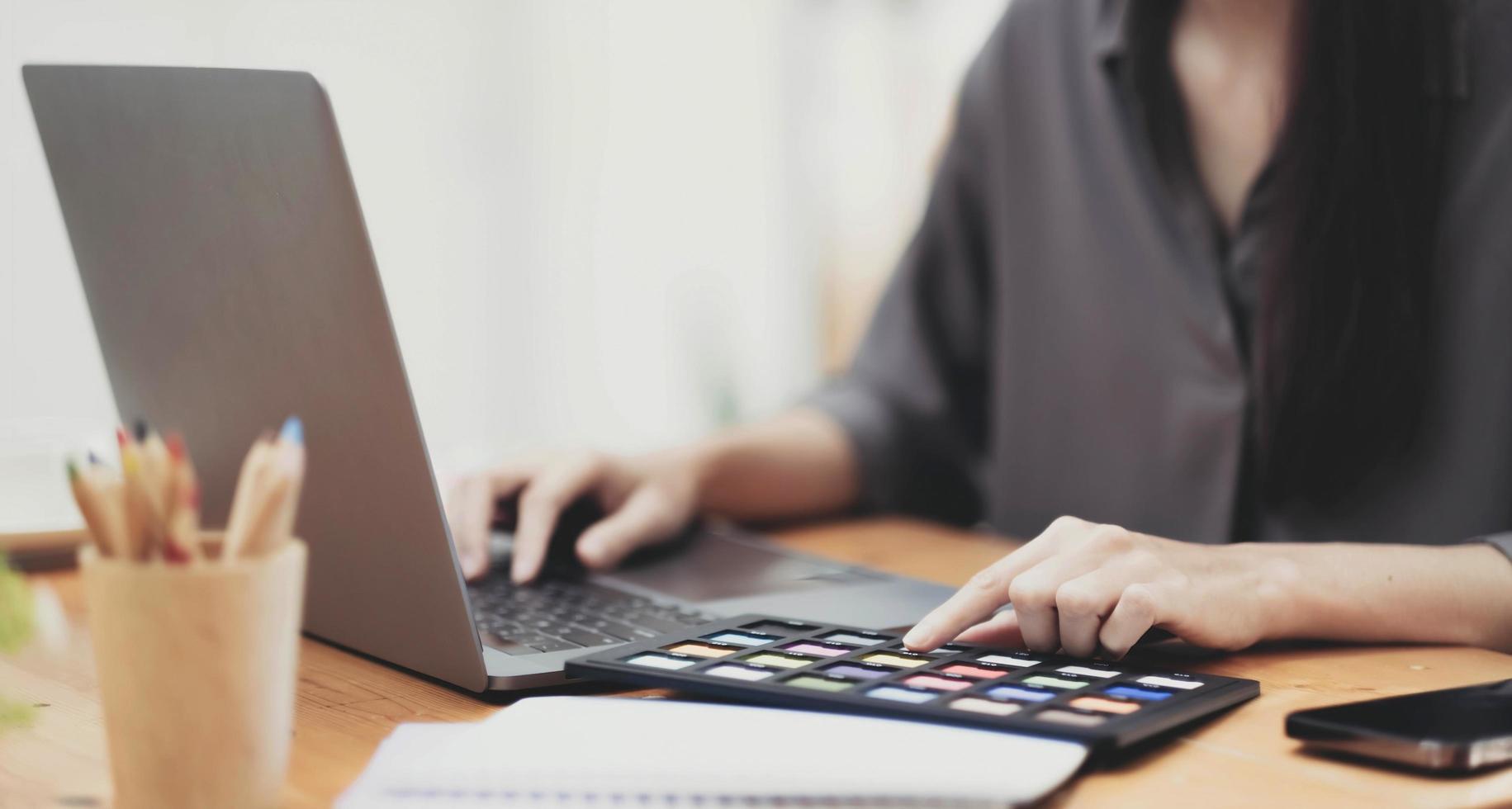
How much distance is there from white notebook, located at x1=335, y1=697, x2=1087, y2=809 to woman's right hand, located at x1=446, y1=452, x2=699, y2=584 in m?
0.35

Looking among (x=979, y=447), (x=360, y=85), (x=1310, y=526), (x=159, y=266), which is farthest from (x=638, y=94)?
(x=159, y=266)

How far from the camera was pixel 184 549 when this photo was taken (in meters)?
0.41

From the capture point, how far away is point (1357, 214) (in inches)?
36.1

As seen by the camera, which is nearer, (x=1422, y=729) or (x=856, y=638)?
(x=1422, y=729)

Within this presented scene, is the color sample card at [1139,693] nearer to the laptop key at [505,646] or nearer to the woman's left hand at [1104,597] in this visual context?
the woman's left hand at [1104,597]

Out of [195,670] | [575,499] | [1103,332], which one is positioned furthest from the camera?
[1103,332]

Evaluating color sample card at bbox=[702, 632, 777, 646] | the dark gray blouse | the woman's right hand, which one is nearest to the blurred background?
the dark gray blouse

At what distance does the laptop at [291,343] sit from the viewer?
1.70 ft

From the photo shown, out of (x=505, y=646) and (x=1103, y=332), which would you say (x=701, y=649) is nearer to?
(x=505, y=646)

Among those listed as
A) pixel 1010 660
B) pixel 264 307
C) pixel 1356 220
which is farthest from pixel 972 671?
pixel 1356 220

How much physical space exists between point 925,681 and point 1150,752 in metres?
0.09

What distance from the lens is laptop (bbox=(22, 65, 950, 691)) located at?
0.52m

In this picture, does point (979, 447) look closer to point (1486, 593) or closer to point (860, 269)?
point (1486, 593)

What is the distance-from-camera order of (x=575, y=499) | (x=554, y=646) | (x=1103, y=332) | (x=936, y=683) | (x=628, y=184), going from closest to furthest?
(x=936, y=683)
(x=554, y=646)
(x=575, y=499)
(x=1103, y=332)
(x=628, y=184)
